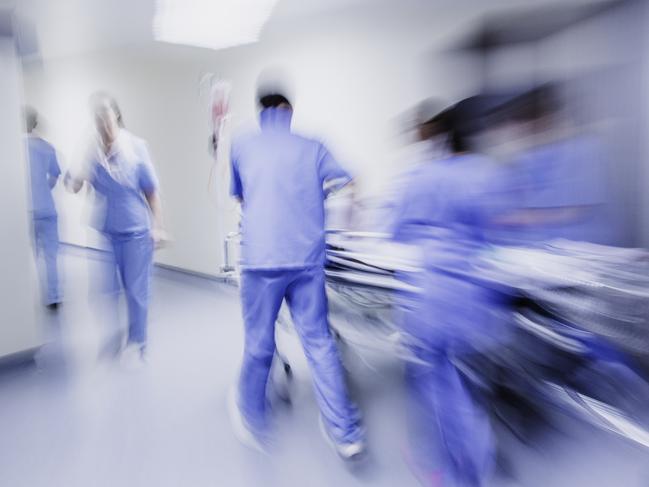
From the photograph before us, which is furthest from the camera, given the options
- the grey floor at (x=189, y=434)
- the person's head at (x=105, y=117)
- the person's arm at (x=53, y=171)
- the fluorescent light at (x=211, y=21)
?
the person's arm at (x=53, y=171)

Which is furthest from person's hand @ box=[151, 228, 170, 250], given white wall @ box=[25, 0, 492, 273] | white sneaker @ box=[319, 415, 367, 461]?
white sneaker @ box=[319, 415, 367, 461]

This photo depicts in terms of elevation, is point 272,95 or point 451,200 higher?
point 272,95

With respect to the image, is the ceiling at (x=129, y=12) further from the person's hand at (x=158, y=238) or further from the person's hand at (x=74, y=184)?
the person's hand at (x=158, y=238)

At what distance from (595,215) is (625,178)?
673mm

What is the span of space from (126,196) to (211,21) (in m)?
1.49

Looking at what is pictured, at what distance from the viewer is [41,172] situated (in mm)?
2984

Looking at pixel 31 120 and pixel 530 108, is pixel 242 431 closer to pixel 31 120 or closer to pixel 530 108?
pixel 530 108

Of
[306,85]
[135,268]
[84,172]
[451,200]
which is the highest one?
[306,85]

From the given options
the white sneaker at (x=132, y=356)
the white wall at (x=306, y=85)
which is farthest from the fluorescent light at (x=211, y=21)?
the white sneaker at (x=132, y=356)

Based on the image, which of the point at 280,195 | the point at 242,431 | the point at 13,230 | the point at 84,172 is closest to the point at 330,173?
the point at 280,195

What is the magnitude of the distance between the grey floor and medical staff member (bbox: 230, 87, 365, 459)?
0.13 metres

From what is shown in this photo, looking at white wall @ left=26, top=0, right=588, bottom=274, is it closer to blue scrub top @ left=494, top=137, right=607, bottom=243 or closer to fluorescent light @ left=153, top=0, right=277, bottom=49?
fluorescent light @ left=153, top=0, right=277, bottom=49

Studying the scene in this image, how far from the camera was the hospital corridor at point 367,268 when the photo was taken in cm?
132

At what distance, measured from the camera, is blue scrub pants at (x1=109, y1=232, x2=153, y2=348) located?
2189 mm
